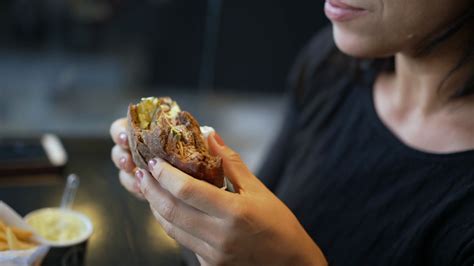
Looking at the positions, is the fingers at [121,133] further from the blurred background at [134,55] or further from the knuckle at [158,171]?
the blurred background at [134,55]

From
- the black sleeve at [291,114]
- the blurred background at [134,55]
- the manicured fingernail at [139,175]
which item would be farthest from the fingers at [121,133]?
the blurred background at [134,55]

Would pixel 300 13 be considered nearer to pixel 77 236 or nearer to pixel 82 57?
pixel 82 57

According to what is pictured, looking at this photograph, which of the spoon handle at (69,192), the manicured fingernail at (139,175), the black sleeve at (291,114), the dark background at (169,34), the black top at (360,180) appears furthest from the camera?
the dark background at (169,34)

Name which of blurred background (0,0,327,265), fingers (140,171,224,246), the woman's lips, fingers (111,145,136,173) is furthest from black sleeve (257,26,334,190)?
blurred background (0,0,327,265)

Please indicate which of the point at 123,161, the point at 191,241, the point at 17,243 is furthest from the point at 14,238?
the point at 191,241

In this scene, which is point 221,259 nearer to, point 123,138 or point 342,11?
point 123,138

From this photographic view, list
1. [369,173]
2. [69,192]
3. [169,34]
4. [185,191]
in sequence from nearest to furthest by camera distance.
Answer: [185,191] < [369,173] < [69,192] < [169,34]

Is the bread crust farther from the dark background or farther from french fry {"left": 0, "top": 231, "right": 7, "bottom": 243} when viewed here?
the dark background
